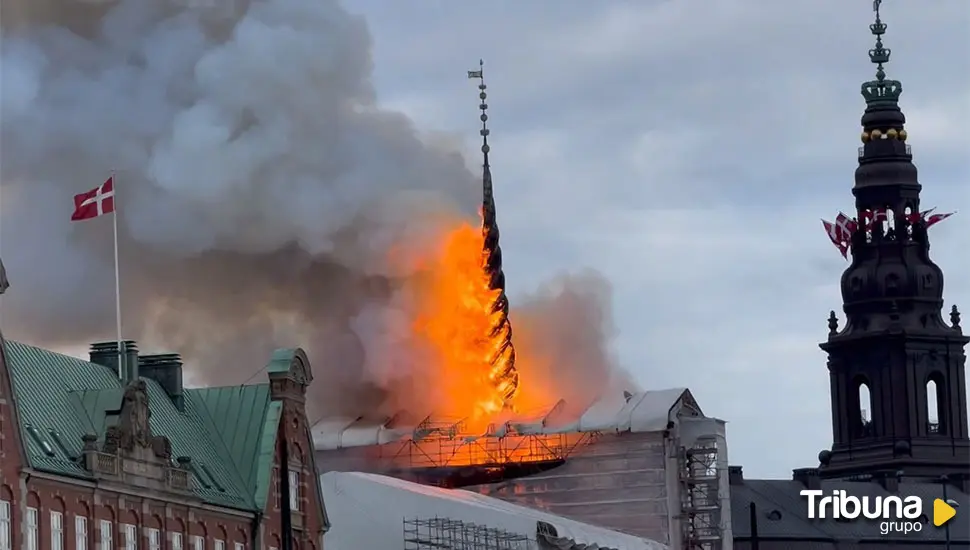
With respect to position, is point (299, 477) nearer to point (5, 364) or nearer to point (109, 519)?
point (109, 519)

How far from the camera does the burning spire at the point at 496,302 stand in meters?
165

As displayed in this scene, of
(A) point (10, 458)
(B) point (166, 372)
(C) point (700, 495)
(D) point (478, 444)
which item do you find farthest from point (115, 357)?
(C) point (700, 495)

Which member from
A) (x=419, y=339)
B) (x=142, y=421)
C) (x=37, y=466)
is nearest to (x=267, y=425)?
(x=142, y=421)

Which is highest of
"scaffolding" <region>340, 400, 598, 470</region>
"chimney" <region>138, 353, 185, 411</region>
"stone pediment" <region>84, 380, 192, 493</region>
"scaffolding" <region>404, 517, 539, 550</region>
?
"scaffolding" <region>340, 400, 598, 470</region>

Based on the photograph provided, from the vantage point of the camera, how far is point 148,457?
10525cm

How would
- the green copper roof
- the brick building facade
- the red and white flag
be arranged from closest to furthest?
the brick building facade
the green copper roof
the red and white flag

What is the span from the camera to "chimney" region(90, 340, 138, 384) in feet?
374

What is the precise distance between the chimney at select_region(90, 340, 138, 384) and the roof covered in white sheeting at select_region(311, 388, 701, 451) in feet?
170

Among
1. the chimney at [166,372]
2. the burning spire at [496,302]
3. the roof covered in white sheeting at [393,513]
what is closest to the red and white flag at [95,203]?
the chimney at [166,372]

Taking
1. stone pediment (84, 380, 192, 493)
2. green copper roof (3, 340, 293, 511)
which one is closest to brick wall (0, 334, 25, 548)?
green copper roof (3, 340, 293, 511)

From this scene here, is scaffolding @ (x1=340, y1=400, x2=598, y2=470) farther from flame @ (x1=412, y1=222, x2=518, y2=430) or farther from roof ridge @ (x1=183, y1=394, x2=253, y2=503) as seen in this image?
roof ridge @ (x1=183, y1=394, x2=253, y2=503)

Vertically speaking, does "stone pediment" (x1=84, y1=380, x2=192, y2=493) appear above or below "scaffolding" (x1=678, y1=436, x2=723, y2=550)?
below

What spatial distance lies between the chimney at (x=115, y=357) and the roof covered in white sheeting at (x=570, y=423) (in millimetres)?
51782

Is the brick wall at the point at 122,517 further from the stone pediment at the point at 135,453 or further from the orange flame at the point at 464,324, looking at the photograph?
the orange flame at the point at 464,324
